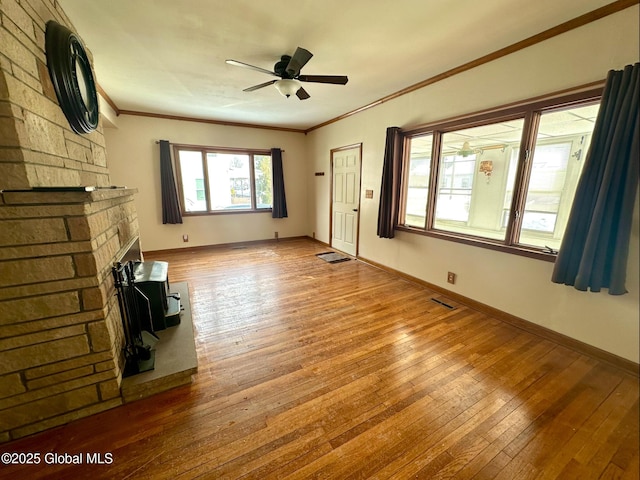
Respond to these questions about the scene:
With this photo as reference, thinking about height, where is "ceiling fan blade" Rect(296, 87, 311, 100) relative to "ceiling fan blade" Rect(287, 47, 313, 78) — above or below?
below

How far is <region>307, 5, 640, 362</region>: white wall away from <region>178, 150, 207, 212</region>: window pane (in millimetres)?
3085

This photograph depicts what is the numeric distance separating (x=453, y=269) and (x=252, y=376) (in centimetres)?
239

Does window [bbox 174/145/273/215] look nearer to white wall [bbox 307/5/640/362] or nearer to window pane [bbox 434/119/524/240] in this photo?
white wall [bbox 307/5/640/362]

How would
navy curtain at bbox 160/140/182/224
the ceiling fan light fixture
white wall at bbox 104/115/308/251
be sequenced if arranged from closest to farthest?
the ceiling fan light fixture → white wall at bbox 104/115/308/251 → navy curtain at bbox 160/140/182/224

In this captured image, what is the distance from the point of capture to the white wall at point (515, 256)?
1.53 meters

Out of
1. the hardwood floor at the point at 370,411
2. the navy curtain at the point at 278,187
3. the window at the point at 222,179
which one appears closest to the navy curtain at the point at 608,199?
the hardwood floor at the point at 370,411

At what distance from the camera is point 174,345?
1.90 m

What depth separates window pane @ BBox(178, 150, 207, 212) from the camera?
187 inches

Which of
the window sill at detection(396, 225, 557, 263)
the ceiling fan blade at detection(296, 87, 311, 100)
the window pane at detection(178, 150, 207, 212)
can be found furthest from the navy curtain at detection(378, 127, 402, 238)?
the window pane at detection(178, 150, 207, 212)

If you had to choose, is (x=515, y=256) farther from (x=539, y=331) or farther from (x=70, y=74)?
(x=70, y=74)

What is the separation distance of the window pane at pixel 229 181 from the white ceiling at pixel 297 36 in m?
1.80

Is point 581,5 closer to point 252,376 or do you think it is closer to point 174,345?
point 252,376

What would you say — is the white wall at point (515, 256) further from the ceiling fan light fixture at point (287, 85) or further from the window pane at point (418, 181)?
the ceiling fan light fixture at point (287, 85)

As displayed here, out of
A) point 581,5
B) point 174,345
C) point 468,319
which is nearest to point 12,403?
point 174,345
